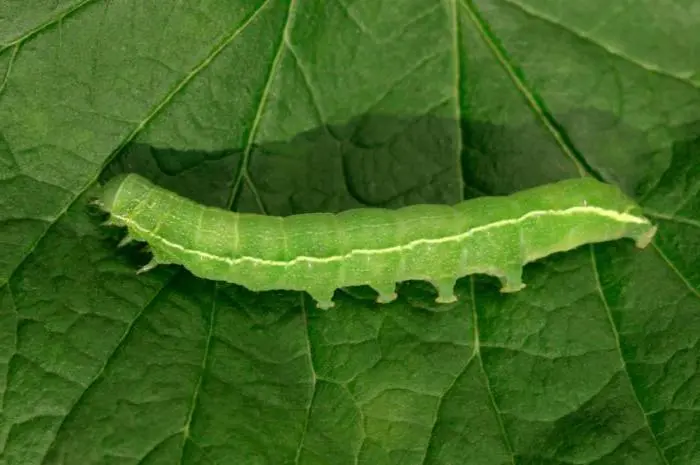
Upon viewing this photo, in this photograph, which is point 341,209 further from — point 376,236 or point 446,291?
point 446,291

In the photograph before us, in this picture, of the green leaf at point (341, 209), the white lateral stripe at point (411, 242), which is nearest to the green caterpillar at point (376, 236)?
the white lateral stripe at point (411, 242)

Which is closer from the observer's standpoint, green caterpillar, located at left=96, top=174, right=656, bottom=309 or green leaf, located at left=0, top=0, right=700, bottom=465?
green leaf, located at left=0, top=0, right=700, bottom=465

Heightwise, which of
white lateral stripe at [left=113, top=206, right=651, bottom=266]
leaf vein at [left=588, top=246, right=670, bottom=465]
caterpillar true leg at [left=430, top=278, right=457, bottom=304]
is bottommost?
leaf vein at [left=588, top=246, right=670, bottom=465]

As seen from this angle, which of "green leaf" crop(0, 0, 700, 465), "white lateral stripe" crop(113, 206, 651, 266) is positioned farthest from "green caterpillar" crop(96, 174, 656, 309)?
"green leaf" crop(0, 0, 700, 465)

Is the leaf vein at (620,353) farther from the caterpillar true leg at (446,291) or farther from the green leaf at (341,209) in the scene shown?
the caterpillar true leg at (446,291)

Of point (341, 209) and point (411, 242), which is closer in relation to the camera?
point (411, 242)

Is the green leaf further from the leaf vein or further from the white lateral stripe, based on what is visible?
the white lateral stripe

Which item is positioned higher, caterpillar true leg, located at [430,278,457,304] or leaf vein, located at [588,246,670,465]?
caterpillar true leg, located at [430,278,457,304]

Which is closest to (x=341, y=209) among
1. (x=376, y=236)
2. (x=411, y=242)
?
(x=376, y=236)

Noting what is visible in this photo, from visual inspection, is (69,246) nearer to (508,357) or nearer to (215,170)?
(215,170)
